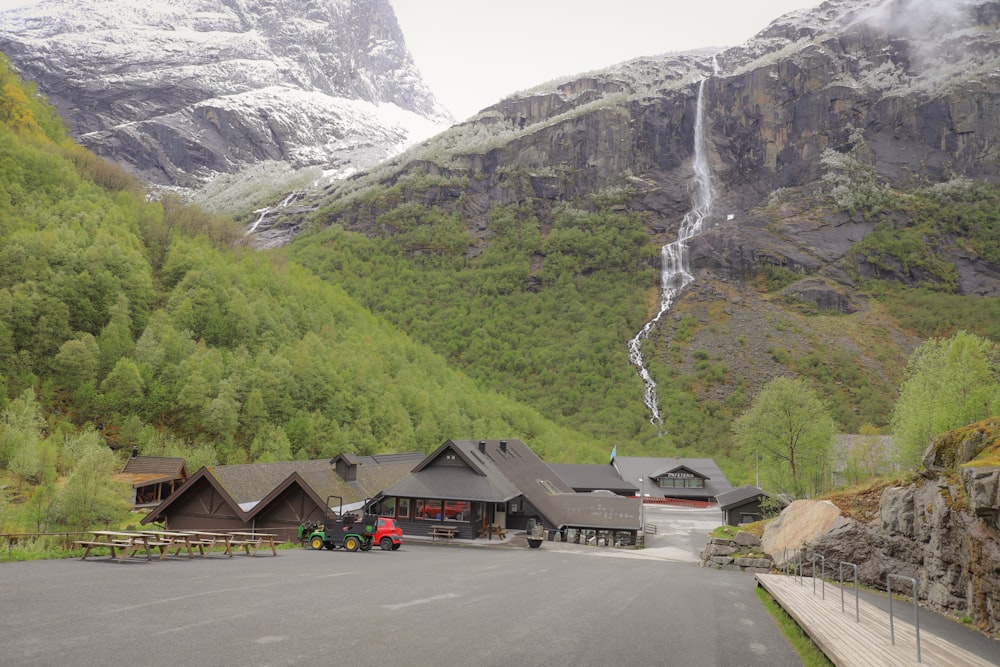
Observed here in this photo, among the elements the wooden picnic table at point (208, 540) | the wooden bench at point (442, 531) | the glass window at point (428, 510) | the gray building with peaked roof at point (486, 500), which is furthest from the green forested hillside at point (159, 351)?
the wooden picnic table at point (208, 540)

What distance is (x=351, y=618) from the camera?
439 inches

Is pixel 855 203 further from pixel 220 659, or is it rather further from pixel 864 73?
pixel 220 659

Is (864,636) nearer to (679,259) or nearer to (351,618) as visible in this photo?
(351,618)

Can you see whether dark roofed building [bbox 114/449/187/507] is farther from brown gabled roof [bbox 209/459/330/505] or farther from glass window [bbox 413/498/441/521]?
glass window [bbox 413/498/441/521]

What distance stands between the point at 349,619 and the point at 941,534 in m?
14.8

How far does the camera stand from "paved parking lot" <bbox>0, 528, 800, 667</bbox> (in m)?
8.63

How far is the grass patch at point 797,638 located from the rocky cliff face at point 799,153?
436 feet

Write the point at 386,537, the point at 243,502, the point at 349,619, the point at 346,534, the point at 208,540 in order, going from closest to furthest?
1. the point at 349,619
2. the point at 208,540
3. the point at 346,534
4. the point at 386,537
5. the point at 243,502

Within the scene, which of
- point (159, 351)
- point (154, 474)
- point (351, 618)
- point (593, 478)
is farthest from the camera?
point (593, 478)

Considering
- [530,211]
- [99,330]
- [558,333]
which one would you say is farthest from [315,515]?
[530,211]

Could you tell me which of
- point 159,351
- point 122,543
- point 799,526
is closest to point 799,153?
point 799,526

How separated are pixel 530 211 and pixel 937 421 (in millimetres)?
150283

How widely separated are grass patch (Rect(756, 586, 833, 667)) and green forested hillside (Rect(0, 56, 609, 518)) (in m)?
38.8

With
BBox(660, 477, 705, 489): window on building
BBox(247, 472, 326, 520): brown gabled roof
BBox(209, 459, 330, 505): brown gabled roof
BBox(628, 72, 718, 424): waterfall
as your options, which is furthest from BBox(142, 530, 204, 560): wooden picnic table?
BBox(628, 72, 718, 424): waterfall
